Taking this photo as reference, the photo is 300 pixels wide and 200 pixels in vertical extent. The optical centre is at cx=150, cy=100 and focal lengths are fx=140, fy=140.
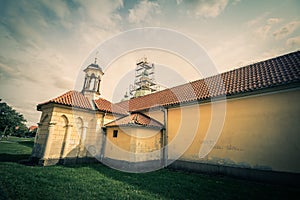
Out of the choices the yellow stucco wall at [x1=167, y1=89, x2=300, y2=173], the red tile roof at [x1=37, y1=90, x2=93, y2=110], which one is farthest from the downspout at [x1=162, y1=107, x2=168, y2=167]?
the red tile roof at [x1=37, y1=90, x2=93, y2=110]

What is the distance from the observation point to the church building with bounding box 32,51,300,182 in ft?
22.9

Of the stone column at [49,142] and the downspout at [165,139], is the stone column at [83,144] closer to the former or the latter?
the stone column at [49,142]

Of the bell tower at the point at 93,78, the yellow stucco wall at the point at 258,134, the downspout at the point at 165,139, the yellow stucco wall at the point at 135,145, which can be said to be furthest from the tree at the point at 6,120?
the yellow stucco wall at the point at 258,134

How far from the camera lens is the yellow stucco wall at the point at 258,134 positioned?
6676 millimetres

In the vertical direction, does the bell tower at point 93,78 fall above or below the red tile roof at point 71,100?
above

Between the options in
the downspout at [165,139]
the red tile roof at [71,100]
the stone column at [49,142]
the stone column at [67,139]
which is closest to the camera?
the stone column at [49,142]

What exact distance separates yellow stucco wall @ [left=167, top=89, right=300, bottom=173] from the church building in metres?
0.03

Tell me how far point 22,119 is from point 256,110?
64977mm

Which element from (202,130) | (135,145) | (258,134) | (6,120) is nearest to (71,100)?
(135,145)

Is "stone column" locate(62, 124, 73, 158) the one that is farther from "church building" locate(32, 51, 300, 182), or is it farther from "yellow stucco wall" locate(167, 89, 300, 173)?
"yellow stucco wall" locate(167, 89, 300, 173)

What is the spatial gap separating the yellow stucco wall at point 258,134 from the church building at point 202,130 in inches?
1.3

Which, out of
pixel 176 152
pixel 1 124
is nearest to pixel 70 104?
pixel 176 152

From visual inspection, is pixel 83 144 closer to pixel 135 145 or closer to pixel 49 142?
pixel 49 142

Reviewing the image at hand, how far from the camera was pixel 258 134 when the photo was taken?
24.7ft
